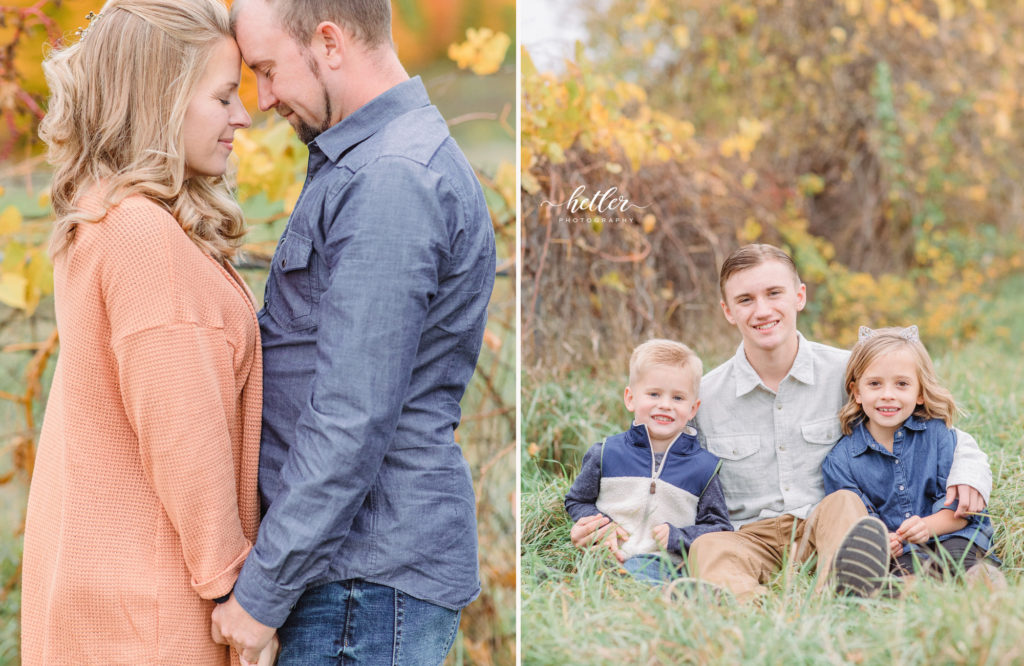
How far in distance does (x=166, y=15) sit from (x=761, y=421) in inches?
55.5

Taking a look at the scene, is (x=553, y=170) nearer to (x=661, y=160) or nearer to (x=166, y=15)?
(x=661, y=160)

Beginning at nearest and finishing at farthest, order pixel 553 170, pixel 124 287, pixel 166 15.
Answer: pixel 124 287, pixel 166 15, pixel 553 170

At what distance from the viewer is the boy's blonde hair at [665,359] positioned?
198 cm

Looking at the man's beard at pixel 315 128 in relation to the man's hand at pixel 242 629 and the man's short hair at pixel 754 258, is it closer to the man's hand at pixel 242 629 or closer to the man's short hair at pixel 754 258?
the man's hand at pixel 242 629

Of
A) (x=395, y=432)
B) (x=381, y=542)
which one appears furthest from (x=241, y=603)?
(x=395, y=432)

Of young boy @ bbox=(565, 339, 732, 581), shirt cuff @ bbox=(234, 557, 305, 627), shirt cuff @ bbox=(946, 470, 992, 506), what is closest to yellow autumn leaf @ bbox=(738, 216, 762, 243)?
young boy @ bbox=(565, 339, 732, 581)

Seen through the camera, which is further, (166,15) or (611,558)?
(611,558)

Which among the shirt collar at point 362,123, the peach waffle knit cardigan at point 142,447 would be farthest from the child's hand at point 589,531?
the shirt collar at point 362,123

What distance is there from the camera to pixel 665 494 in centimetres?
192

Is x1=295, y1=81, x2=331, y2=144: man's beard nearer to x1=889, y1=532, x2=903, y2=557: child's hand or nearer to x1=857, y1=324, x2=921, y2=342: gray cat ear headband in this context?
x1=857, y1=324, x2=921, y2=342: gray cat ear headband

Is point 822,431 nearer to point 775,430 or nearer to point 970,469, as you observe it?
point 775,430

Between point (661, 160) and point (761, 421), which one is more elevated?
point (661, 160)

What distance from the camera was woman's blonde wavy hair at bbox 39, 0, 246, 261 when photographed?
1.40 metres

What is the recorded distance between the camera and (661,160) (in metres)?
2.65
